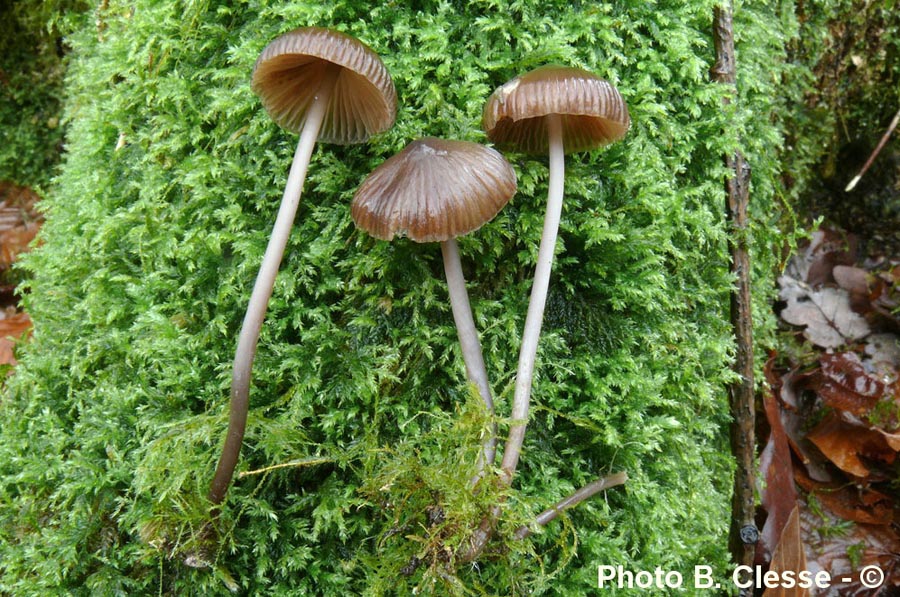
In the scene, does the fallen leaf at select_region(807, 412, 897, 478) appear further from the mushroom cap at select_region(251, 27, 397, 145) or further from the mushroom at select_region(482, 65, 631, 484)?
the mushroom cap at select_region(251, 27, 397, 145)

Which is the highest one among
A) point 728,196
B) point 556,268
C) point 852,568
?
point 728,196

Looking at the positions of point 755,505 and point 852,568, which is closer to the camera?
point 755,505

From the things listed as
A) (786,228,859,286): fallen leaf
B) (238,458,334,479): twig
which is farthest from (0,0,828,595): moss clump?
(786,228,859,286): fallen leaf

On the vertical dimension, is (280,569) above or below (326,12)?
below

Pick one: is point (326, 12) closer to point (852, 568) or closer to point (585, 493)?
point (585, 493)

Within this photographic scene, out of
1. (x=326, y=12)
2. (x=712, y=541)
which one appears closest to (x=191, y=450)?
(x=326, y=12)

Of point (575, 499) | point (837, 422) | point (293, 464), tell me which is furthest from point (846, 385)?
point (293, 464)
